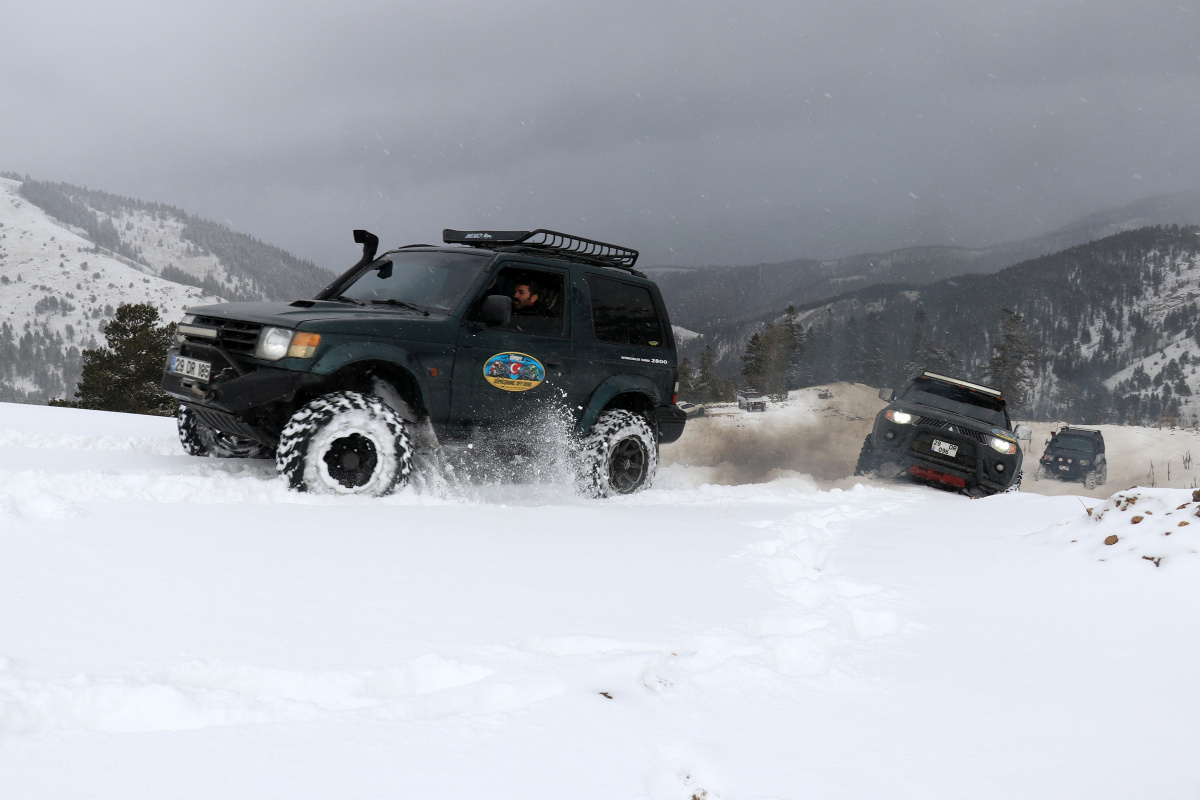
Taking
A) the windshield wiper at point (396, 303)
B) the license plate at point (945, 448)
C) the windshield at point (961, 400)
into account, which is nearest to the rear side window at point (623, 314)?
the windshield wiper at point (396, 303)

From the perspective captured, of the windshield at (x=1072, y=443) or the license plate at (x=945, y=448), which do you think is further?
the windshield at (x=1072, y=443)

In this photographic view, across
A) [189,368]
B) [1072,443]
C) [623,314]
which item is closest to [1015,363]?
[1072,443]

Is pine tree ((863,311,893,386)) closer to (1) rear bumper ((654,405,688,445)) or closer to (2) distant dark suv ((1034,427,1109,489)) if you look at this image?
(2) distant dark suv ((1034,427,1109,489))

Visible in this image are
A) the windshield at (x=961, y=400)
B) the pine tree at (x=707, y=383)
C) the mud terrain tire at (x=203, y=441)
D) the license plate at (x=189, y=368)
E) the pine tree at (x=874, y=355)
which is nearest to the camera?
the license plate at (x=189, y=368)

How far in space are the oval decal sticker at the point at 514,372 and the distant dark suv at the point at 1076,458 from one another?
1649cm

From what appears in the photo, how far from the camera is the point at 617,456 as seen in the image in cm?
703

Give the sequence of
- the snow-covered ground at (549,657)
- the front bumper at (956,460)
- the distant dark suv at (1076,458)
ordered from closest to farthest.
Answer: the snow-covered ground at (549,657)
the front bumper at (956,460)
the distant dark suv at (1076,458)

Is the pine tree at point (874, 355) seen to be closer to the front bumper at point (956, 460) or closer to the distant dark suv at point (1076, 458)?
the distant dark suv at point (1076, 458)

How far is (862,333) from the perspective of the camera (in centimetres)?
7825

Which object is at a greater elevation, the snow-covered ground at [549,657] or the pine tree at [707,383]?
the pine tree at [707,383]

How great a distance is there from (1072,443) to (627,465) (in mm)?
15790

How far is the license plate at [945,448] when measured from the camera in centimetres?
970

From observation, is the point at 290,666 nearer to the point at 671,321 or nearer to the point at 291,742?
the point at 291,742

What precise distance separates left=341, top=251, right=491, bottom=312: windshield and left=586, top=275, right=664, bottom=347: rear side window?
116 centimetres
